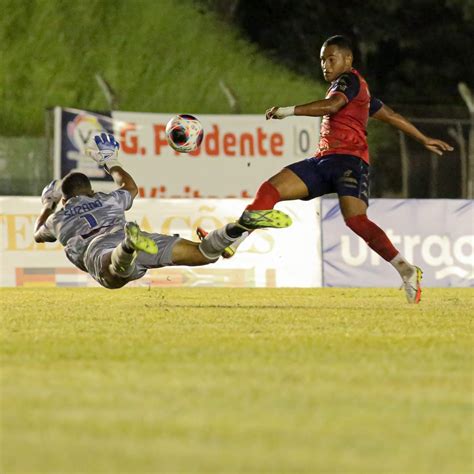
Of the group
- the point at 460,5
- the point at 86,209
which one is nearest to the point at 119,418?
the point at 86,209

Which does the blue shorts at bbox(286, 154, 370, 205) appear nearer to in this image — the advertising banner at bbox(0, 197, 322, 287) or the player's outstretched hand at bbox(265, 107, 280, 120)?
the player's outstretched hand at bbox(265, 107, 280, 120)

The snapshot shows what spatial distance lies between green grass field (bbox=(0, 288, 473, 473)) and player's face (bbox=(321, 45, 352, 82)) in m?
2.21

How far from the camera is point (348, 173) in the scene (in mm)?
12664

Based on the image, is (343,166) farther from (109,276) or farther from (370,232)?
(109,276)

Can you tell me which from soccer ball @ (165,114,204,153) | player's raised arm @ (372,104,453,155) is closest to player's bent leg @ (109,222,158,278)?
soccer ball @ (165,114,204,153)

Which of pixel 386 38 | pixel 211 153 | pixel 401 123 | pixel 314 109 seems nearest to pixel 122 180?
pixel 314 109

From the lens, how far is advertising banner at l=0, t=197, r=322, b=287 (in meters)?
18.1

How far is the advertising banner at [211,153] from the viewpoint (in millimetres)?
21422

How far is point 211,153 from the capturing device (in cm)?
2183

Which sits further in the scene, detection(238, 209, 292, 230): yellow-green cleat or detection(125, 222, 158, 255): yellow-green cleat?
detection(238, 209, 292, 230): yellow-green cleat

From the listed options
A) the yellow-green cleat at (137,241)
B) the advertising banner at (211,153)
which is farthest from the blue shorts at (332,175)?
the advertising banner at (211,153)

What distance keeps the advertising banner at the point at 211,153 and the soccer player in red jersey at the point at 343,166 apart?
8529 millimetres

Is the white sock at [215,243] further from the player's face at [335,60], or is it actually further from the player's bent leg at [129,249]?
the player's face at [335,60]

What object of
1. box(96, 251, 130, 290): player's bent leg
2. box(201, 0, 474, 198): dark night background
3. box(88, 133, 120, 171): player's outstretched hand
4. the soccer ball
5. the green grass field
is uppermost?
box(201, 0, 474, 198): dark night background
